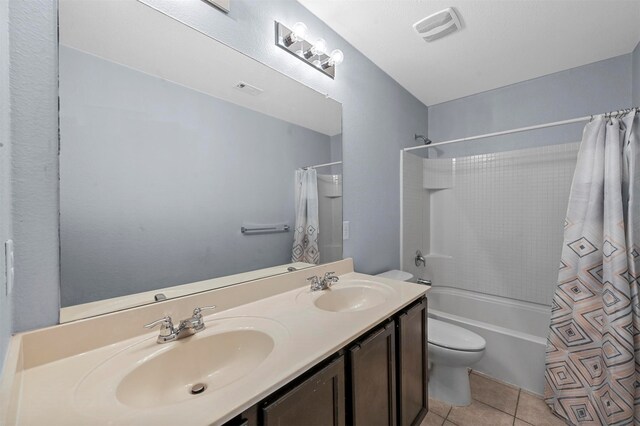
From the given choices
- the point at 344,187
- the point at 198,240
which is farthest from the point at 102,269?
A: the point at 344,187

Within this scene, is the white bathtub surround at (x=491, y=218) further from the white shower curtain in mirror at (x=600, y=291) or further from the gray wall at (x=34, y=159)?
the gray wall at (x=34, y=159)

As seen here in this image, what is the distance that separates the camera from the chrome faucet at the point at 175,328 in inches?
32.4

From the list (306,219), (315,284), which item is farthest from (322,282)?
(306,219)

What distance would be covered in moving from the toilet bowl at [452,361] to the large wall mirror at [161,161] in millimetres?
1154

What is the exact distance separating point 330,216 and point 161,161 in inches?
38.4

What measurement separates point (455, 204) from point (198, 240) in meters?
2.53

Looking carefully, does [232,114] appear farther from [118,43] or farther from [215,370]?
[215,370]

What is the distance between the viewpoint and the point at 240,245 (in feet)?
3.93

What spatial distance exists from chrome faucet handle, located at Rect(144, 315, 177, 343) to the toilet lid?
1520mm

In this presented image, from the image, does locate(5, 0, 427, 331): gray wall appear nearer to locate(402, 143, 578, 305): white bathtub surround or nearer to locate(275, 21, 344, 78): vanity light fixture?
locate(275, 21, 344, 78): vanity light fixture

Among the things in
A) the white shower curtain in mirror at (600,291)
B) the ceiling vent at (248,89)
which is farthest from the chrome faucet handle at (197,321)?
the white shower curtain in mirror at (600,291)

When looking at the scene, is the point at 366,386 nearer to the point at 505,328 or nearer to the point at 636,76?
the point at 505,328

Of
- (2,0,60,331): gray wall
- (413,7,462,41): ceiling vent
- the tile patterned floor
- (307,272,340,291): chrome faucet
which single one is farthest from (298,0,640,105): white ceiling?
the tile patterned floor

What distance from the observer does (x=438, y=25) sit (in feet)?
5.24
